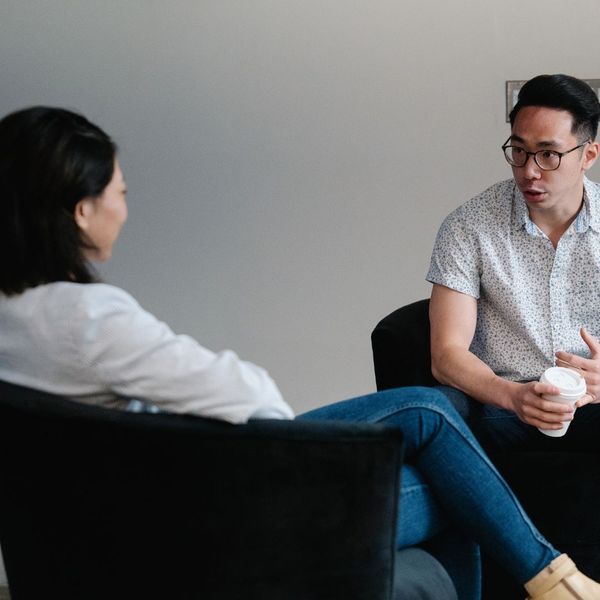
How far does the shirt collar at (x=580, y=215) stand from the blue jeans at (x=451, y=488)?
76cm

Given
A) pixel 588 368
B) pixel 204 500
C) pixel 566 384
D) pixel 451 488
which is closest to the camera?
pixel 204 500

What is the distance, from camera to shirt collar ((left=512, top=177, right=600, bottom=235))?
2.32m

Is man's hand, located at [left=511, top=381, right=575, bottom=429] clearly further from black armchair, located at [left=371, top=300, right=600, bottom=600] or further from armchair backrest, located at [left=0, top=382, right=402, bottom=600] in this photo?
armchair backrest, located at [left=0, top=382, right=402, bottom=600]

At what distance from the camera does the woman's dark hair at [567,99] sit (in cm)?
223

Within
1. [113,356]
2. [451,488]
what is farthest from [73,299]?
[451,488]

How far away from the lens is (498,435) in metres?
2.25

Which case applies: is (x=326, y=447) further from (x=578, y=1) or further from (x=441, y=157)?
(x=578, y=1)

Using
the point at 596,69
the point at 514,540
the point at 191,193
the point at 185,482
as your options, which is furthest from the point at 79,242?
the point at 596,69

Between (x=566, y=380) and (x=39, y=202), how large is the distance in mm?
1058

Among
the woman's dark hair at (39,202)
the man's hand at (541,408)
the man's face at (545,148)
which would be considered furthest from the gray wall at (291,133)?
the woman's dark hair at (39,202)

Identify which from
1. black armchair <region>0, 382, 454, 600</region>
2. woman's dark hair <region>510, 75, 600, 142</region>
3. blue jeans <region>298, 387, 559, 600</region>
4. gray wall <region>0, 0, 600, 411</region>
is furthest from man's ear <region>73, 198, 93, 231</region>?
gray wall <region>0, 0, 600, 411</region>

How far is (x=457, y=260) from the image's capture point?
2316 mm

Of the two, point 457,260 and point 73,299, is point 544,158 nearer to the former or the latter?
point 457,260

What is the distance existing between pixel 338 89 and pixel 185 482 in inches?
95.7
